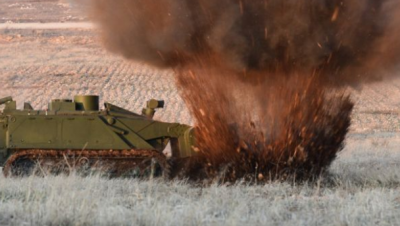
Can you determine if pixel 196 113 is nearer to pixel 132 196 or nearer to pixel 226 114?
pixel 226 114

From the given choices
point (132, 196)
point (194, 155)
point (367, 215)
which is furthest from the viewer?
point (194, 155)

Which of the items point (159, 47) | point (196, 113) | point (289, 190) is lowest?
point (289, 190)

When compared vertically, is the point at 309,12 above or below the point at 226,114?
above

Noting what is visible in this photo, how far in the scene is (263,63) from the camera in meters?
13.6

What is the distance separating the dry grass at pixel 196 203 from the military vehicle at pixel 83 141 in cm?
160

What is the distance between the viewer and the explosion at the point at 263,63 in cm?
1317

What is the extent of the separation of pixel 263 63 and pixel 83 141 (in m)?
4.07

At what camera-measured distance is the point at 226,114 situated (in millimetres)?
14227

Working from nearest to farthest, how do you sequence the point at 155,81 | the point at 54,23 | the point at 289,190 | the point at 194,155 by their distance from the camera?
the point at 289,190, the point at 194,155, the point at 155,81, the point at 54,23

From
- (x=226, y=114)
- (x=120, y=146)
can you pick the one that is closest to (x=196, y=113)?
(x=226, y=114)

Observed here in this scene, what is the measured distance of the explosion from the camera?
13.2m

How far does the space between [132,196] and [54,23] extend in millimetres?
54909

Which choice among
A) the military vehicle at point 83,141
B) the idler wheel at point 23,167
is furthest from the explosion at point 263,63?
the idler wheel at point 23,167

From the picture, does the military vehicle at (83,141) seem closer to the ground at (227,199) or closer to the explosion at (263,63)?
the explosion at (263,63)
